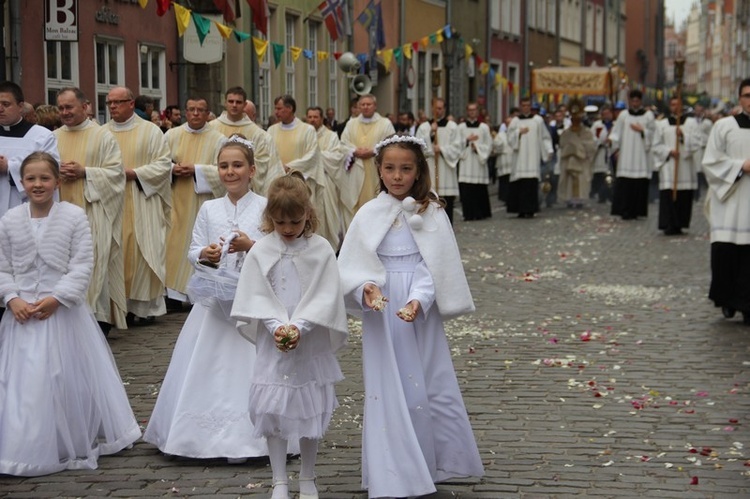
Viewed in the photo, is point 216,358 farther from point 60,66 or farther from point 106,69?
point 106,69

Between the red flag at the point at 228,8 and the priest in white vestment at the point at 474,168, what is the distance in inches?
237

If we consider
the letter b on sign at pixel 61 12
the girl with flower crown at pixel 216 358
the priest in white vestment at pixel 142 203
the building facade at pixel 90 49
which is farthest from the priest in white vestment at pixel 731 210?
the letter b on sign at pixel 61 12

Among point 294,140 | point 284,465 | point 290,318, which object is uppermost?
point 294,140

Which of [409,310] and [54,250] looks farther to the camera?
[54,250]

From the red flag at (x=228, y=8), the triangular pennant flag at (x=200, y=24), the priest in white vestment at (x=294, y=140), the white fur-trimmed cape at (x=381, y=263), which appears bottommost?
the white fur-trimmed cape at (x=381, y=263)

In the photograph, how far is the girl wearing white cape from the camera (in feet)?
23.2

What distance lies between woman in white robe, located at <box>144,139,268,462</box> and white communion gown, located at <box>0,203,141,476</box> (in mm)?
282

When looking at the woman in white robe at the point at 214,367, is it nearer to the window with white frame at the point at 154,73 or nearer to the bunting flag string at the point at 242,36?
the bunting flag string at the point at 242,36

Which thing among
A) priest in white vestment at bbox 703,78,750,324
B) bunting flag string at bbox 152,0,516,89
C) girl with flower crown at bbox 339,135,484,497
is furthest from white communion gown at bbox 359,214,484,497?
bunting flag string at bbox 152,0,516,89

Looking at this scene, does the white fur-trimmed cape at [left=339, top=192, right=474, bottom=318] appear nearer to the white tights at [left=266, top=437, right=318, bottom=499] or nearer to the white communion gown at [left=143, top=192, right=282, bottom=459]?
the white tights at [left=266, top=437, right=318, bottom=499]

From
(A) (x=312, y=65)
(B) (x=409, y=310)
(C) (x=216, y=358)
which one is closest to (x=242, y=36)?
(A) (x=312, y=65)

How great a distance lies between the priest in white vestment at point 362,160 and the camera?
1898 centimetres

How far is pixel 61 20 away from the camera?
19.2 metres

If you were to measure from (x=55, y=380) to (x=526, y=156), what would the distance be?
21516 mm
